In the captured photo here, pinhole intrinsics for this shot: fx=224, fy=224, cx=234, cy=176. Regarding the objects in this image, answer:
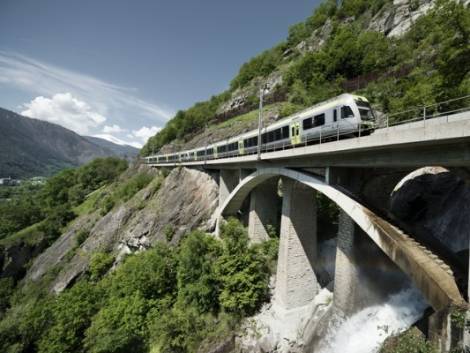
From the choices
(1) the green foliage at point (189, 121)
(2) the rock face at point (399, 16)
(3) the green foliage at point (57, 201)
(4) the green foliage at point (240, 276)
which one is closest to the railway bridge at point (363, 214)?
(4) the green foliage at point (240, 276)

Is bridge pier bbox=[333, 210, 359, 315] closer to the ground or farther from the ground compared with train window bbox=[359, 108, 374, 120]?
closer to the ground

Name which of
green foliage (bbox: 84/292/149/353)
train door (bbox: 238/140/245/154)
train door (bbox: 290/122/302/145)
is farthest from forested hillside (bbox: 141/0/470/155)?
green foliage (bbox: 84/292/149/353)

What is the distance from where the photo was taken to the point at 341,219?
34.7ft

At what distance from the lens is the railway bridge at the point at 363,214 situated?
598cm

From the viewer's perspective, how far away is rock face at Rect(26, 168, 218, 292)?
79.6ft

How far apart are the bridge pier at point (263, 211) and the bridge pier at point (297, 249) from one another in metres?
4.90

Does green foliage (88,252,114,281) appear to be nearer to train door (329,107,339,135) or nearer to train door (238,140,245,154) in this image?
train door (238,140,245,154)

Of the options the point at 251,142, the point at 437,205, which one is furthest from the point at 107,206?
the point at 437,205

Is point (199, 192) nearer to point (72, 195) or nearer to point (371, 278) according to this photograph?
point (371, 278)

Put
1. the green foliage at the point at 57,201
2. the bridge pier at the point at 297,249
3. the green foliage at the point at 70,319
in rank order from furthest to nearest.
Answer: the green foliage at the point at 57,201
the green foliage at the point at 70,319
the bridge pier at the point at 297,249

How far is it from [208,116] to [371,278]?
5315 centimetres

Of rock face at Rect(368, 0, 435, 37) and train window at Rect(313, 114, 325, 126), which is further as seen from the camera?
rock face at Rect(368, 0, 435, 37)

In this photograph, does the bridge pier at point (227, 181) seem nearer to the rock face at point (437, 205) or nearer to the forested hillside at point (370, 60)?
the forested hillside at point (370, 60)

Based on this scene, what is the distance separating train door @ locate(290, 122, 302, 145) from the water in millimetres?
8745
